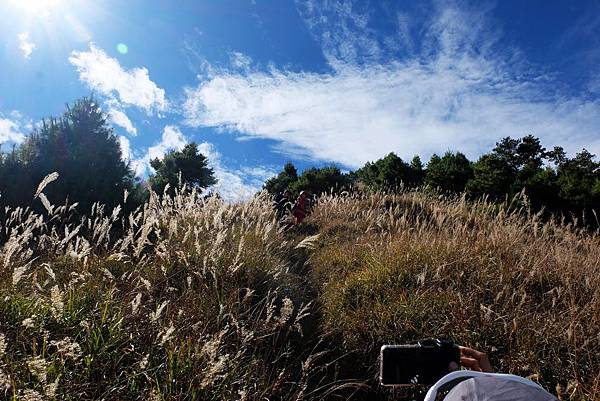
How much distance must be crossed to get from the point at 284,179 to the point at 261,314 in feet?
105

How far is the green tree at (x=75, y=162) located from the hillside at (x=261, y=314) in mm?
9490

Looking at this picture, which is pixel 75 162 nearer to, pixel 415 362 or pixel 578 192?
pixel 415 362

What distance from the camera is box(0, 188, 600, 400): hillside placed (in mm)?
2045

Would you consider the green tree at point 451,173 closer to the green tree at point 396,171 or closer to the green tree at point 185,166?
the green tree at point 396,171

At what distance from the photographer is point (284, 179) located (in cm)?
3534

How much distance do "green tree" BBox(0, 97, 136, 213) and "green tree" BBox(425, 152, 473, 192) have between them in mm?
16528

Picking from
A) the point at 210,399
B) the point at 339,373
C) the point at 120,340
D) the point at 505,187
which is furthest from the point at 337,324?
the point at 505,187

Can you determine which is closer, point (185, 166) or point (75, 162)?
point (75, 162)

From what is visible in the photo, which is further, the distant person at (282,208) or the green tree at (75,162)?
the green tree at (75,162)

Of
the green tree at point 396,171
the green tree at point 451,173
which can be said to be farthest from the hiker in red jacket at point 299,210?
the green tree at point 396,171

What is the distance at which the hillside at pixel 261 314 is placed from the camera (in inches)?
80.5

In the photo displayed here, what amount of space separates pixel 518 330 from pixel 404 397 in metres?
1.08

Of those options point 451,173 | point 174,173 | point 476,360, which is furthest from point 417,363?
point 451,173

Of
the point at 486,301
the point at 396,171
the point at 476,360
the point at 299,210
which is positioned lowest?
the point at 486,301
